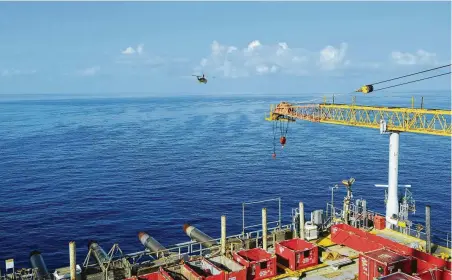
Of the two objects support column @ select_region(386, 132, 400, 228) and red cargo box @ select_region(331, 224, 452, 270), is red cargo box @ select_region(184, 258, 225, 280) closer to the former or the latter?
red cargo box @ select_region(331, 224, 452, 270)

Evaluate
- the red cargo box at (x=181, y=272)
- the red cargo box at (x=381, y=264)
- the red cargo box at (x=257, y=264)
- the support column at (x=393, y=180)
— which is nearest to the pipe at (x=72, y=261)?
the red cargo box at (x=181, y=272)

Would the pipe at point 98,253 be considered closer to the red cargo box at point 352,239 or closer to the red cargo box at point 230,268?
the red cargo box at point 230,268

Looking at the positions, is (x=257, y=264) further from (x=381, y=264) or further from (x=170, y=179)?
(x=170, y=179)

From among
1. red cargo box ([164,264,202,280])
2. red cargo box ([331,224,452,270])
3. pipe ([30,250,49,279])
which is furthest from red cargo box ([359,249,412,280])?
pipe ([30,250,49,279])

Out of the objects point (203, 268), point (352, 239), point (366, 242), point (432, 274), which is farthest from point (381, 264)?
point (203, 268)

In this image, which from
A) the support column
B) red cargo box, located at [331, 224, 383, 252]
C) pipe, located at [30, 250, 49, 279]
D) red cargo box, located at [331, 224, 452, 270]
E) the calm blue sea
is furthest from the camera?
the calm blue sea

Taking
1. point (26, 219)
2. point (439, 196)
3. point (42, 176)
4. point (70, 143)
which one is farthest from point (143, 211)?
point (70, 143)

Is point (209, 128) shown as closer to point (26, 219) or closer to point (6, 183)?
point (6, 183)
